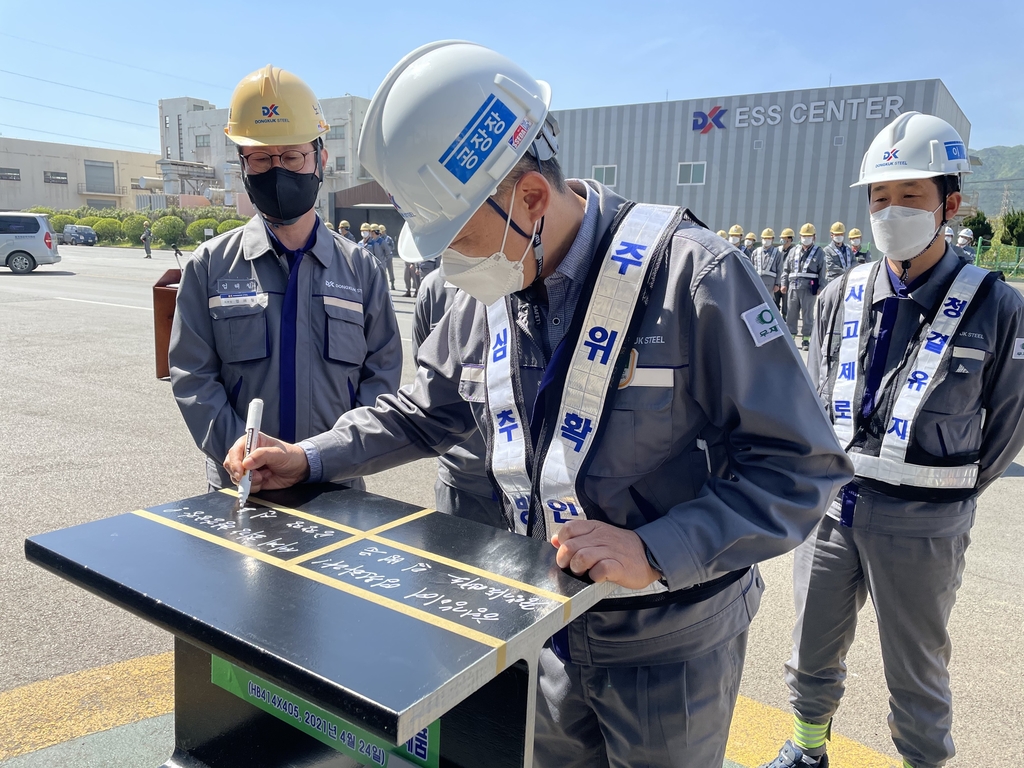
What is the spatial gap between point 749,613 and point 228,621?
3.72 ft

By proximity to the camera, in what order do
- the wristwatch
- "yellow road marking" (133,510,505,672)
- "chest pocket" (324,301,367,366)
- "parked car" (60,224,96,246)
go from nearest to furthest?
1. "yellow road marking" (133,510,505,672)
2. the wristwatch
3. "chest pocket" (324,301,367,366)
4. "parked car" (60,224,96,246)

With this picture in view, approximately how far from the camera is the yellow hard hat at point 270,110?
282cm

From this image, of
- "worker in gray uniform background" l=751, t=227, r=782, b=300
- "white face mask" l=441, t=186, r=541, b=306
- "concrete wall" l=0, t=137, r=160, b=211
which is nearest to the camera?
"white face mask" l=441, t=186, r=541, b=306

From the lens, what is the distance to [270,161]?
9.52 feet

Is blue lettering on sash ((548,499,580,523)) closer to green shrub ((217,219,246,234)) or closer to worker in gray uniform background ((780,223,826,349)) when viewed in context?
worker in gray uniform background ((780,223,826,349))

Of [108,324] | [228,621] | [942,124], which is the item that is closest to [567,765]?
[228,621]

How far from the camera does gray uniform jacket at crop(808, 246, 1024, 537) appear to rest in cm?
Answer: 253

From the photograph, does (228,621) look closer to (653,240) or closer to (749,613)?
(653,240)

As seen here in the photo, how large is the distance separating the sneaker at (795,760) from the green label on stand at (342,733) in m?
1.63

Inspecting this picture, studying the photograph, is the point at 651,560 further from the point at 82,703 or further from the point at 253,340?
the point at 82,703

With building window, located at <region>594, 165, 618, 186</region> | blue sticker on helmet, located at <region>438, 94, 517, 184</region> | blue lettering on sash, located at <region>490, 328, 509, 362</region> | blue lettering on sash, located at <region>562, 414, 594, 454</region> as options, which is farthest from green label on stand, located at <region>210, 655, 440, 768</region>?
building window, located at <region>594, 165, 618, 186</region>

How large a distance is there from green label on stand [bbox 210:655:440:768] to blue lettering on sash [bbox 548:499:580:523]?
467 millimetres

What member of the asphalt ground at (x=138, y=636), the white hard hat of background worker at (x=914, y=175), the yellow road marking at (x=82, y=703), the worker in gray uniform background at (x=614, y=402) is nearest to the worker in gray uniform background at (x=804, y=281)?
the asphalt ground at (x=138, y=636)

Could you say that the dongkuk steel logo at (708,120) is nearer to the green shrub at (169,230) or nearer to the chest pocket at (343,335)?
the chest pocket at (343,335)
